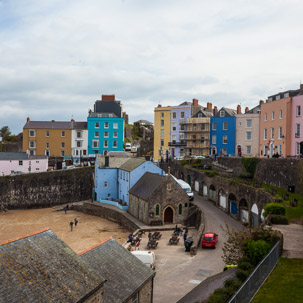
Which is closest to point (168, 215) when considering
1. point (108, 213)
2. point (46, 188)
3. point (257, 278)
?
point (108, 213)

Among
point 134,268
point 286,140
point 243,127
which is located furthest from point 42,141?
point 134,268

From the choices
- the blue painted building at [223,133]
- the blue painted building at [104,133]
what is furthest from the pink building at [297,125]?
the blue painted building at [104,133]

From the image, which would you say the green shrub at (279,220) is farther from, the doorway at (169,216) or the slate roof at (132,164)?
the slate roof at (132,164)

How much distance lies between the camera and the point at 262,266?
12.7 m

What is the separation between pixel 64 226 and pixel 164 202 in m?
13.1


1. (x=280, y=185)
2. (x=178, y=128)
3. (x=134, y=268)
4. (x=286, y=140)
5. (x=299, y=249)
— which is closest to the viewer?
(x=134, y=268)

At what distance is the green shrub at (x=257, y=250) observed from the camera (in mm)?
14297

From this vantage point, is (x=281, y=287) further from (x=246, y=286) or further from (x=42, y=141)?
(x=42, y=141)

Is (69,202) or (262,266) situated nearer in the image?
(262,266)

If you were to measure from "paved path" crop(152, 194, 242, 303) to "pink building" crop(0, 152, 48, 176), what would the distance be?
36271mm

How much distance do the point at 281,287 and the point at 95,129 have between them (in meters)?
59.5

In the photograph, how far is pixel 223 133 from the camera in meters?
58.7

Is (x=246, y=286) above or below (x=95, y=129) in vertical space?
below

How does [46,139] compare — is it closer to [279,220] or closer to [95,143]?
[95,143]
